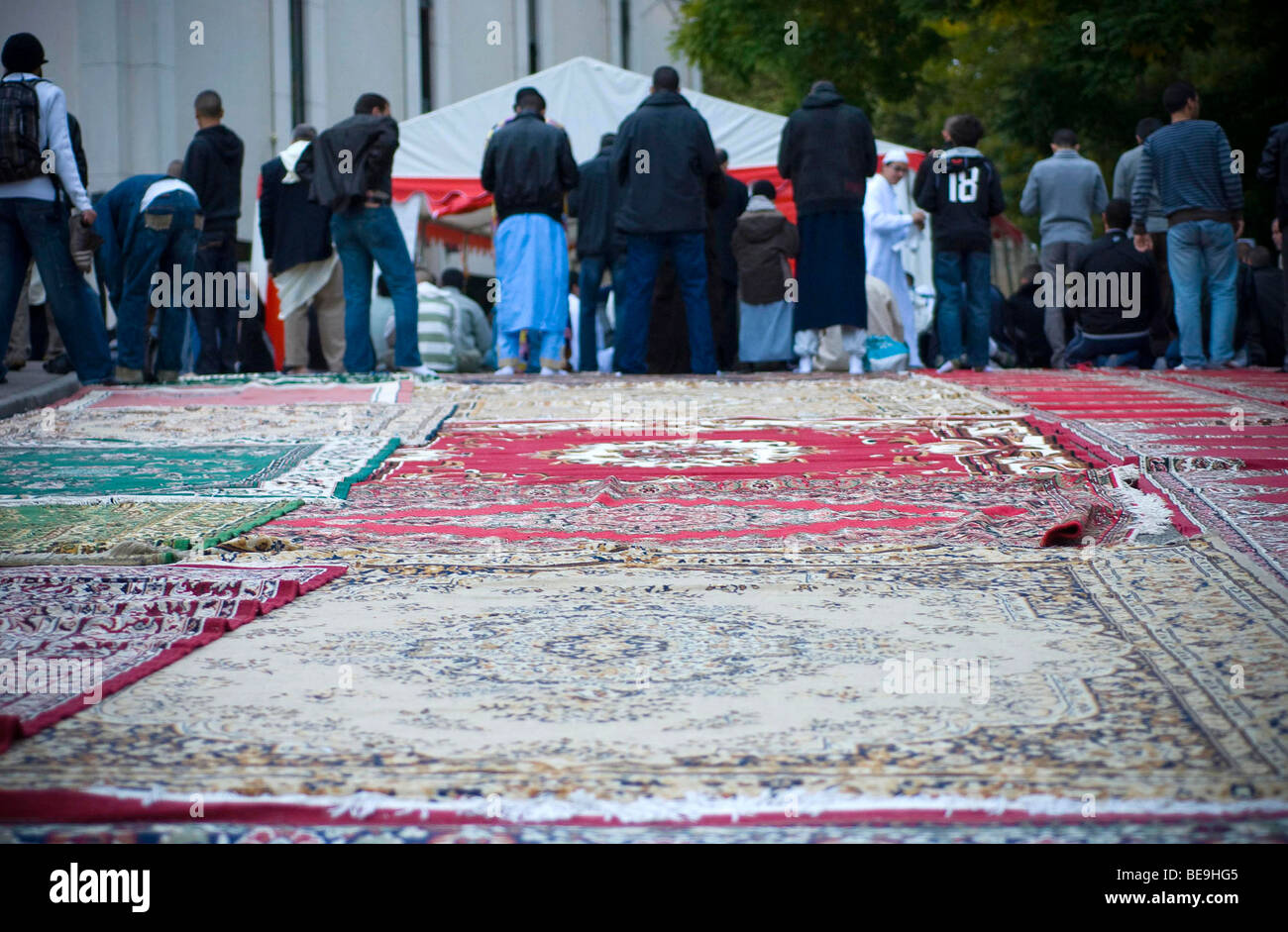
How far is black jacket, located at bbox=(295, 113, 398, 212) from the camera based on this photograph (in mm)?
10331

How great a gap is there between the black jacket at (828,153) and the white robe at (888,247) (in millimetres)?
1645

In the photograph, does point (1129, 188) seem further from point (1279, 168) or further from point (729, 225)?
point (729, 225)

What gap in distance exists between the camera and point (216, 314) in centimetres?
1185

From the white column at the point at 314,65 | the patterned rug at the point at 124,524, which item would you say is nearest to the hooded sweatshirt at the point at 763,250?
the patterned rug at the point at 124,524

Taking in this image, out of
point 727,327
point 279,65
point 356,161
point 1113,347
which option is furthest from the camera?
point 279,65

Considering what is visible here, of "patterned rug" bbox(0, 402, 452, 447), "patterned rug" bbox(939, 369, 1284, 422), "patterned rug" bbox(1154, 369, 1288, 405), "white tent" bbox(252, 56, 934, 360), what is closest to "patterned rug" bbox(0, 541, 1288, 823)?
"patterned rug" bbox(0, 402, 452, 447)

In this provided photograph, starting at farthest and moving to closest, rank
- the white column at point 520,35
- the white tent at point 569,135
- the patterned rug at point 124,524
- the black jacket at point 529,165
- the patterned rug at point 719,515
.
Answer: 1. the white column at point 520,35
2. the white tent at point 569,135
3. the black jacket at point 529,165
4. the patterned rug at point 719,515
5. the patterned rug at point 124,524

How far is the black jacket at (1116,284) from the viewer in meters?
11.5

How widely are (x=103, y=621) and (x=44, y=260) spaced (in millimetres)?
6041

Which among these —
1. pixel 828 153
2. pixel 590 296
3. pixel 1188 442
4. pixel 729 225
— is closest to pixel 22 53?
pixel 590 296

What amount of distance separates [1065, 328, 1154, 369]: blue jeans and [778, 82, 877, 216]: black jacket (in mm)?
2393
